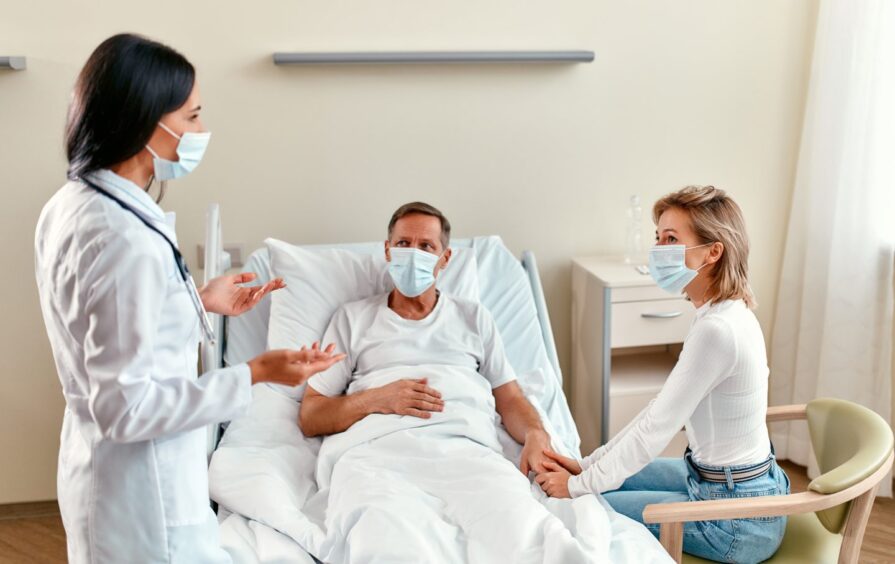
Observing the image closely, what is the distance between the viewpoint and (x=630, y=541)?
1.79m

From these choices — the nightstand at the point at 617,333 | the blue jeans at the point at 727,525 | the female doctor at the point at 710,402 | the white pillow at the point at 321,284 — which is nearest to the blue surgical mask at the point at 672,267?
the female doctor at the point at 710,402

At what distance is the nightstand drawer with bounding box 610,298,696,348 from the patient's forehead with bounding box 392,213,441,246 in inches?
30.2

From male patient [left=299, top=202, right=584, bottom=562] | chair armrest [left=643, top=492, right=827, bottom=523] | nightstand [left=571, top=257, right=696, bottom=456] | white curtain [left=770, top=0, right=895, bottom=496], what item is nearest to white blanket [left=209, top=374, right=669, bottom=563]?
male patient [left=299, top=202, right=584, bottom=562]

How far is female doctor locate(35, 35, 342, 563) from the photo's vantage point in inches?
50.0

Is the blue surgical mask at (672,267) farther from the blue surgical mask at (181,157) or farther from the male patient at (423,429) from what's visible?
the blue surgical mask at (181,157)

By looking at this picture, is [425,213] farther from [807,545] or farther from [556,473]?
[807,545]

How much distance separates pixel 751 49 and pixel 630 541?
2037 mm

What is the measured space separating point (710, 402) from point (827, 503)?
0.95 ft

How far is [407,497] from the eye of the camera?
73.5 inches

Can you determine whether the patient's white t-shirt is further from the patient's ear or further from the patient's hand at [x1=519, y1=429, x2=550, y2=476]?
the patient's hand at [x1=519, y1=429, x2=550, y2=476]

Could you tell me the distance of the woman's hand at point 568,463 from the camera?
2.04 meters

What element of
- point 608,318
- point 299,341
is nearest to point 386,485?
point 299,341

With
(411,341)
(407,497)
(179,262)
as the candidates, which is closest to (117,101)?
(179,262)

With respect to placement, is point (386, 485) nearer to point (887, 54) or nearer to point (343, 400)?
point (343, 400)
